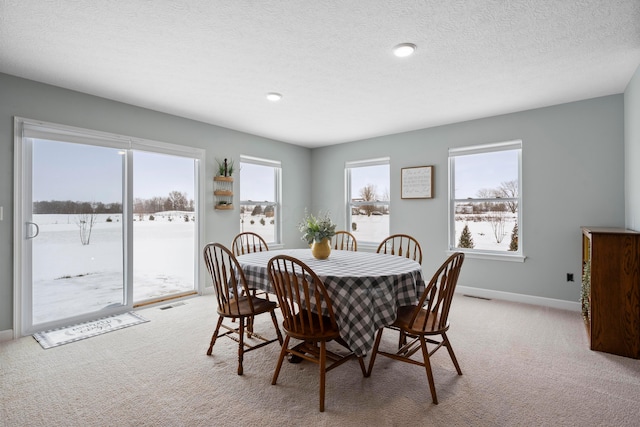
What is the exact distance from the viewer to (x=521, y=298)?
407 centimetres

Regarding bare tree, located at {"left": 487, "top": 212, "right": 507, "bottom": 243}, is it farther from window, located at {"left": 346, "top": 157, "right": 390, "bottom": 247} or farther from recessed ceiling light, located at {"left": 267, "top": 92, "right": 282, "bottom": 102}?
recessed ceiling light, located at {"left": 267, "top": 92, "right": 282, "bottom": 102}

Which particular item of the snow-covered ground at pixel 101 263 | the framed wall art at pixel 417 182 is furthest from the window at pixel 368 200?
the snow-covered ground at pixel 101 263

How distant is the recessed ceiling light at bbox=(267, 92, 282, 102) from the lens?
3.45 m

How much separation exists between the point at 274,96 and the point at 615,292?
11.8ft

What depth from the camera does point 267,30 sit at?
88.7 inches

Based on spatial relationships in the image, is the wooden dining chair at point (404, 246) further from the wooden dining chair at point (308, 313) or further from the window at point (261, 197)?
the window at point (261, 197)

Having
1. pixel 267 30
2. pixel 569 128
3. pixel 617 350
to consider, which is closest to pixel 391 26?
pixel 267 30

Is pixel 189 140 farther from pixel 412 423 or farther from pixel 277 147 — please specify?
pixel 412 423

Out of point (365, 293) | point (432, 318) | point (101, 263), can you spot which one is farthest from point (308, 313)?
point (101, 263)

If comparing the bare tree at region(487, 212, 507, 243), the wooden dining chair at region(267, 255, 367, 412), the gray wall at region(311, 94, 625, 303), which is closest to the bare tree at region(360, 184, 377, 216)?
the gray wall at region(311, 94, 625, 303)

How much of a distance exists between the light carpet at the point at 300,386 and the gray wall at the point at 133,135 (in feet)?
4.16

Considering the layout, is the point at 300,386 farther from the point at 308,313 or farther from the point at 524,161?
the point at 524,161

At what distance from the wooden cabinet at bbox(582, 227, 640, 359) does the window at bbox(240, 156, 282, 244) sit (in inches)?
167

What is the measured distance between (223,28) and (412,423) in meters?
2.74
